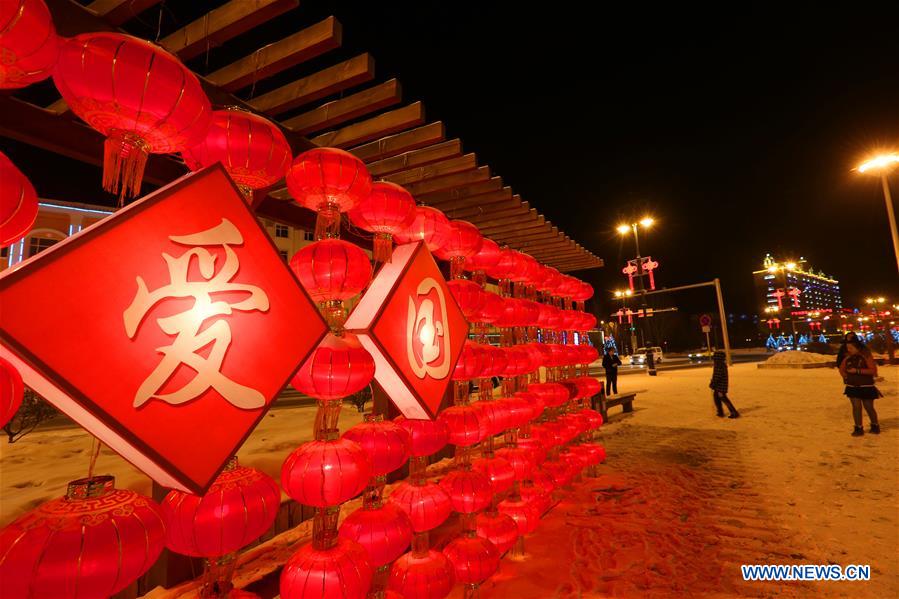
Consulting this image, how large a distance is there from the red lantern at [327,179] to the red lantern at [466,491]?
2657mm

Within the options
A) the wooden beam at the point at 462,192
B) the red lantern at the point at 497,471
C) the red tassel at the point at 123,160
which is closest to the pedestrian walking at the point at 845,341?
the red lantern at the point at 497,471

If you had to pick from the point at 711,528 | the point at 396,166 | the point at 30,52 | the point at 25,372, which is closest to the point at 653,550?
the point at 711,528

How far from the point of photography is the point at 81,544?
1.36 meters

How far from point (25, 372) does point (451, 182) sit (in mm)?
3684

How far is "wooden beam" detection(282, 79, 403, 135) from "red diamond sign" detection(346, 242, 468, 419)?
1183 millimetres

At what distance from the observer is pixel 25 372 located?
132cm

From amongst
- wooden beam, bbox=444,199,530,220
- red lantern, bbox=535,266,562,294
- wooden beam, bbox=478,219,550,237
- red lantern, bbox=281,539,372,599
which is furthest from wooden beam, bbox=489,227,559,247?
red lantern, bbox=281,539,372,599

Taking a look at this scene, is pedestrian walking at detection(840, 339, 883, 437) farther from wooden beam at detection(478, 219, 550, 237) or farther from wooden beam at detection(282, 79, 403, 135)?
wooden beam at detection(282, 79, 403, 135)

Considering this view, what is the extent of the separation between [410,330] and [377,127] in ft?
6.37

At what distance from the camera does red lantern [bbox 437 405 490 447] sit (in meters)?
3.56

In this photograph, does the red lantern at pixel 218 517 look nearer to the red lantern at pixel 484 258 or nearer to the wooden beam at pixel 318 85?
the wooden beam at pixel 318 85

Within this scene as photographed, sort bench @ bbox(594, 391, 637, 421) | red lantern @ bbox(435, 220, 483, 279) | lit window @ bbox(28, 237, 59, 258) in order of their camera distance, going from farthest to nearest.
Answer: lit window @ bbox(28, 237, 59, 258) < bench @ bbox(594, 391, 637, 421) < red lantern @ bbox(435, 220, 483, 279)

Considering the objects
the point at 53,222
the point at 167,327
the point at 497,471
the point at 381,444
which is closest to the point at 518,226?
the point at 497,471

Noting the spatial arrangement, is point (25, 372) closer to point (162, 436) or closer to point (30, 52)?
point (162, 436)
